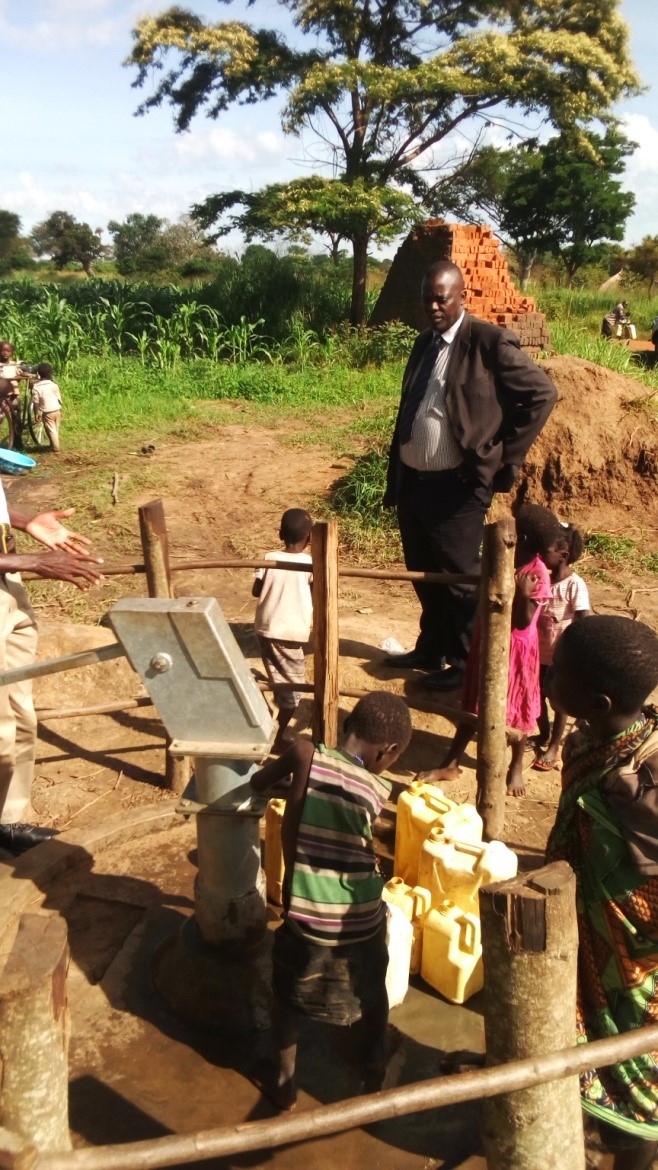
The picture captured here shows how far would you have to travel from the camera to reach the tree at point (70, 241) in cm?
4119

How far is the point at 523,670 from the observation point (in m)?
3.63

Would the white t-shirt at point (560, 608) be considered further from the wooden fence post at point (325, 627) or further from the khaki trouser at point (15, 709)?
the khaki trouser at point (15, 709)

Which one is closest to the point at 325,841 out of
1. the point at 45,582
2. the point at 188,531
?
the point at 45,582

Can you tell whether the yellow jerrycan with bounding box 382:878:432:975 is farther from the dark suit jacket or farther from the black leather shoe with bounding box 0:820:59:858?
the dark suit jacket

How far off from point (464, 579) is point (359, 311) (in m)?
12.0

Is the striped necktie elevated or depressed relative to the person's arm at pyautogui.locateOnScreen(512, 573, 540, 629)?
elevated

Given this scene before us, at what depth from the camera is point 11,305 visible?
14.2 m

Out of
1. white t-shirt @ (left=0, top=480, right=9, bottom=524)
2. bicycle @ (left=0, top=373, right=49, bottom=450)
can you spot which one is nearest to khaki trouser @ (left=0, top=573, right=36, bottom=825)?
white t-shirt @ (left=0, top=480, right=9, bottom=524)

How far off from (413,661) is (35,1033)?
316 cm

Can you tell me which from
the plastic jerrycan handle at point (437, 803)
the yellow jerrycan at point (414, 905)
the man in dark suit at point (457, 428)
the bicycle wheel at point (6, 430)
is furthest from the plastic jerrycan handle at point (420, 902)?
the bicycle wheel at point (6, 430)

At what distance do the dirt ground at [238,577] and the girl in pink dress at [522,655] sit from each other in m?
0.13

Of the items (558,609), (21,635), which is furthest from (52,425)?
(558,609)

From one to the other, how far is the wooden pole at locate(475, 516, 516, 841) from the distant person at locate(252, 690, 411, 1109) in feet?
3.38

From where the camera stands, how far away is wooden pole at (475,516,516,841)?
304 centimetres
